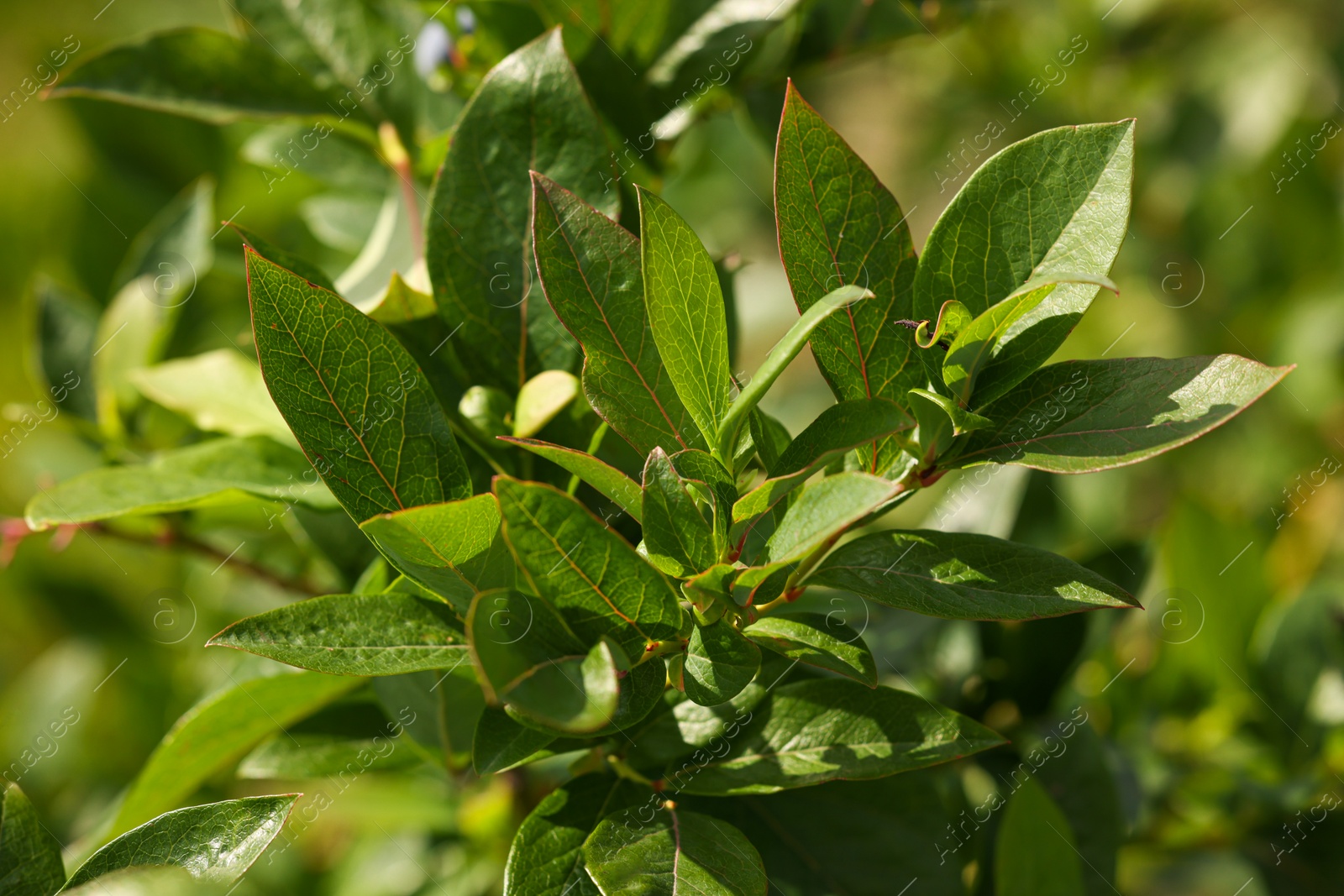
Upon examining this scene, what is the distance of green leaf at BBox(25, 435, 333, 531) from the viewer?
1.96ft

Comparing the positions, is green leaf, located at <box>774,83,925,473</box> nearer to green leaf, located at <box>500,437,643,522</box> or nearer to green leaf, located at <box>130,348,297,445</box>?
green leaf, located at <box>500,437,643,522</box>

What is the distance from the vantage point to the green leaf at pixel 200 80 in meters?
0.71

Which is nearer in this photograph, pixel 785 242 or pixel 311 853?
pixel 785 242

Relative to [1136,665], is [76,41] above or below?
above

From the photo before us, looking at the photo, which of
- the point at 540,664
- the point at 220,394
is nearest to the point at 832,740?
the point at 540,664

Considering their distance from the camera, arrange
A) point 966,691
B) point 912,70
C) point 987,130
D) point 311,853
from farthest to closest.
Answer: point 912,70, point 987,130, point 311,853, point 966,691

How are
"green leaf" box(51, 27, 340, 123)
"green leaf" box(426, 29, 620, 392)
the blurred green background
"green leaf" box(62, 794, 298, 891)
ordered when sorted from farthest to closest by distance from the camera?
the blurred green background, "green leaf" box(51, 27, 340, 123), "green leaf" box(426, 29, 620, 392), "green leaf" box(62, 794, 298, 891)

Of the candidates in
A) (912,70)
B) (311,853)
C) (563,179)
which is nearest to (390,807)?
(311,853)

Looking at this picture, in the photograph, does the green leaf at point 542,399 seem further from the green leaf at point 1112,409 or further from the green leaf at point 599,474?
the green leaf at point 1112,409

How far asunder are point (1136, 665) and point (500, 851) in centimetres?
80

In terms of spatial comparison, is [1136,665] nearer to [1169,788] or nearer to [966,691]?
[1169,788]

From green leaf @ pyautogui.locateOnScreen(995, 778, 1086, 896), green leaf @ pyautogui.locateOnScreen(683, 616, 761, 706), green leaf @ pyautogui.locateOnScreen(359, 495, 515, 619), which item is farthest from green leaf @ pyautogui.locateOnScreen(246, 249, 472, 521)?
green leaf @ pyautogui.locateOnScreen(995, 778, 1086, 896)

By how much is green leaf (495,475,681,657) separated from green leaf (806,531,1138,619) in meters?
0.10

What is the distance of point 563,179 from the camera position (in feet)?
1.98
